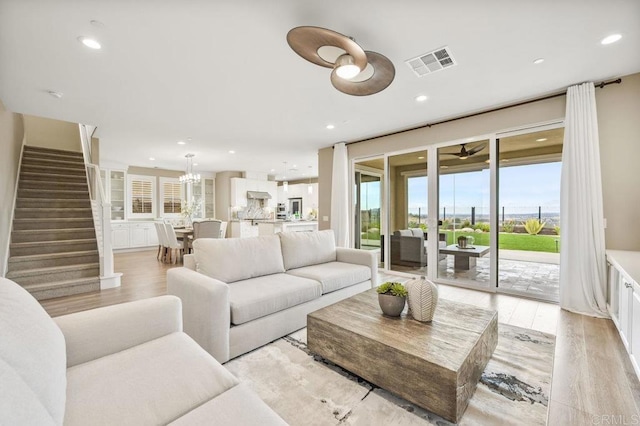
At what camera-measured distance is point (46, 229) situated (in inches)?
182

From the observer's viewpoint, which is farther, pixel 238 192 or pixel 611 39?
pixel 238 192

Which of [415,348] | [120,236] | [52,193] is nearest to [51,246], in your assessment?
[52,193]

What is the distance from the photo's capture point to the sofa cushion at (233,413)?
3.00 ft

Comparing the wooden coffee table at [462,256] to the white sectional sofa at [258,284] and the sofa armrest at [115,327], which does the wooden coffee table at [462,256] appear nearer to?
the white sectional sofa at [258,284]

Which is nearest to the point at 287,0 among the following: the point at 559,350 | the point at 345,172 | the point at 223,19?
the point at 223,19

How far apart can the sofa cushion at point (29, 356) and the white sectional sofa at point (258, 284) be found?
1.01m

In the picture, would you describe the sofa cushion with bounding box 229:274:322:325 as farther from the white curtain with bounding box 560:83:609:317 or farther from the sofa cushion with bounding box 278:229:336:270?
the white curtain with bounding box 560:83:609:317

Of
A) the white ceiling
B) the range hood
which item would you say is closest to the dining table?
the white ceiling

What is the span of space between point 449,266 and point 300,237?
9.20 ft

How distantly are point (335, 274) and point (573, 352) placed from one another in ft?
7.14

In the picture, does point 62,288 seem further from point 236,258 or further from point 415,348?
point 415,348

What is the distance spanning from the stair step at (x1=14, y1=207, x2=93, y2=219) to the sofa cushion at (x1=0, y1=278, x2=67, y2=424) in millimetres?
5151

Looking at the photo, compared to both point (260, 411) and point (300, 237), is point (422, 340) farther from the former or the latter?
point (300, 237)

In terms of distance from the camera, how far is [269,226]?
7402 mm
